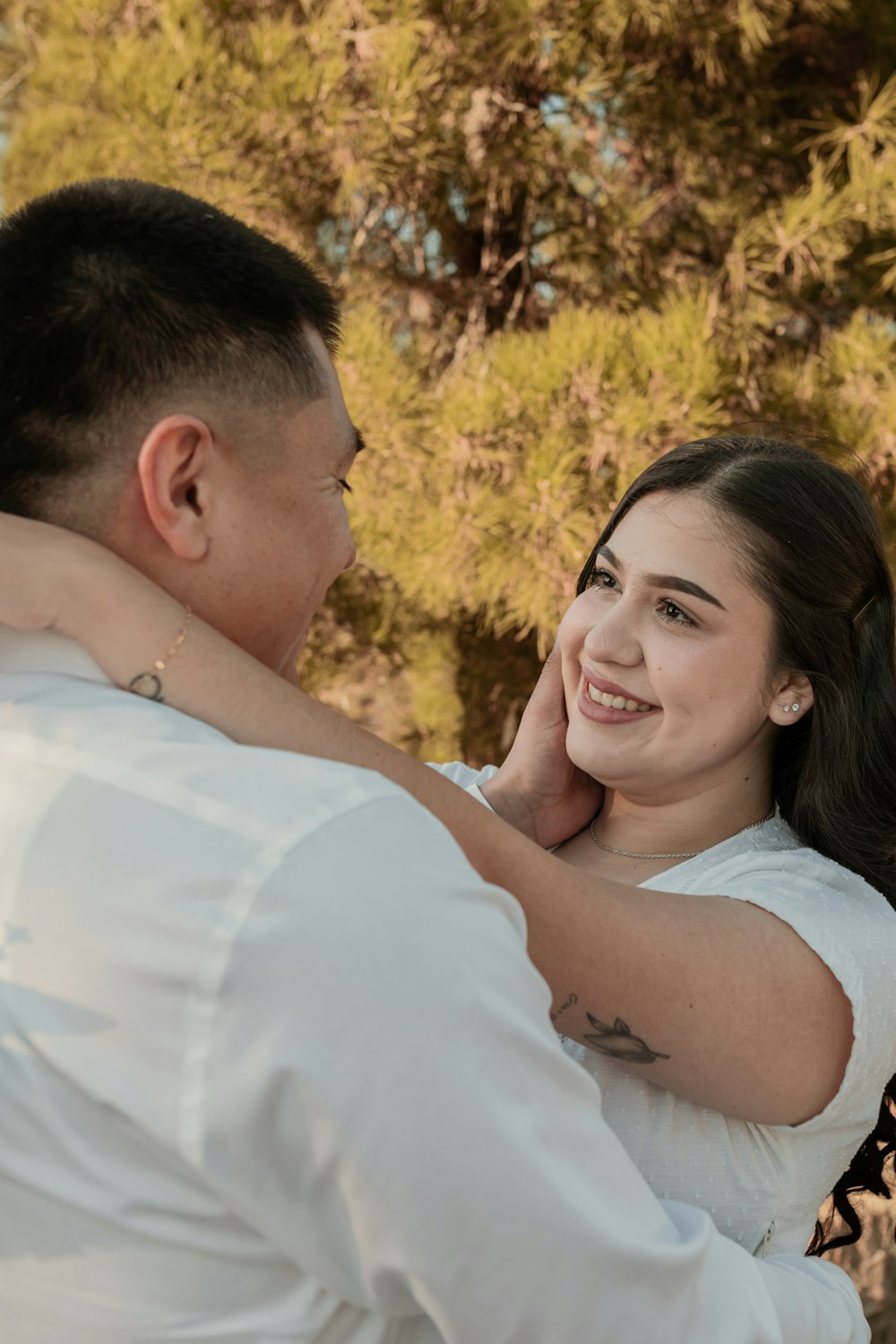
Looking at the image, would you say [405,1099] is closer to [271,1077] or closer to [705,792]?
[271,1077]

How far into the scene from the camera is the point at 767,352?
501 centimetres

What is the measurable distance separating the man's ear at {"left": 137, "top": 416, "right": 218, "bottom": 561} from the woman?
64mm

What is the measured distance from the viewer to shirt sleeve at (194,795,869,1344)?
982 mm

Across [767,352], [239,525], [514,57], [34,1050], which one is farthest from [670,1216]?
[514,57]

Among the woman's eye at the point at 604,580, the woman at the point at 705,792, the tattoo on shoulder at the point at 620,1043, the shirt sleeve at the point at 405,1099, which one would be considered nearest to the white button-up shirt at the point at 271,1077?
the shirt sleeve at the point at 405,1099

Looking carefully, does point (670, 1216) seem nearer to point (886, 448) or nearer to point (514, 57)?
point (886, 448)

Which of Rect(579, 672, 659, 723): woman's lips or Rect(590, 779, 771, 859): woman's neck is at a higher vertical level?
Rect(579, 672, 659, 723): woman's lips

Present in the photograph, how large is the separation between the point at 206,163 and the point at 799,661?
11.4 feet

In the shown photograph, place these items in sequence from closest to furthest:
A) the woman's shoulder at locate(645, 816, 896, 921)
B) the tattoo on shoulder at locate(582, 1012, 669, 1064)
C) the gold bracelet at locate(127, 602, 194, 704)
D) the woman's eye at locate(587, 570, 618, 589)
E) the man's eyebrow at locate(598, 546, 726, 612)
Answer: the gold bracelet at locate(127, 602, 194, 704) < the tattoo on shoulder at locate(582, 1012, 669, 1064) < the woman's shoulder at locate(645, 816, 896, 921) < the man's eyebrow at locate(598, 546, 726, 612) < the woman's eye at locate(587, 570, 618, 589)

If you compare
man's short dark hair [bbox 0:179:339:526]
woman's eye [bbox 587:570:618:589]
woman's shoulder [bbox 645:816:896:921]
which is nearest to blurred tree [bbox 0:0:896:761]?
woman's eye [bbox 587:570:618:589]

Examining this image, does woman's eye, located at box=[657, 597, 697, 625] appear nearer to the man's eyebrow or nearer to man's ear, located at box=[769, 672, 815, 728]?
the man's eyebrow

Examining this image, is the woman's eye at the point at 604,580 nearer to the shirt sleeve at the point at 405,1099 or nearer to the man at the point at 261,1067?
the man at the point at 261,1067

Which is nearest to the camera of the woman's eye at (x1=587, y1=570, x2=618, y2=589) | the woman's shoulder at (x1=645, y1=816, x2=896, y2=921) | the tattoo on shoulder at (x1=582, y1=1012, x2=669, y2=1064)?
the tattoo on shoulder at (x1=582, y1=1012, x2=669, y2=1064)

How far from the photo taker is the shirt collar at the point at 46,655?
1.25m
